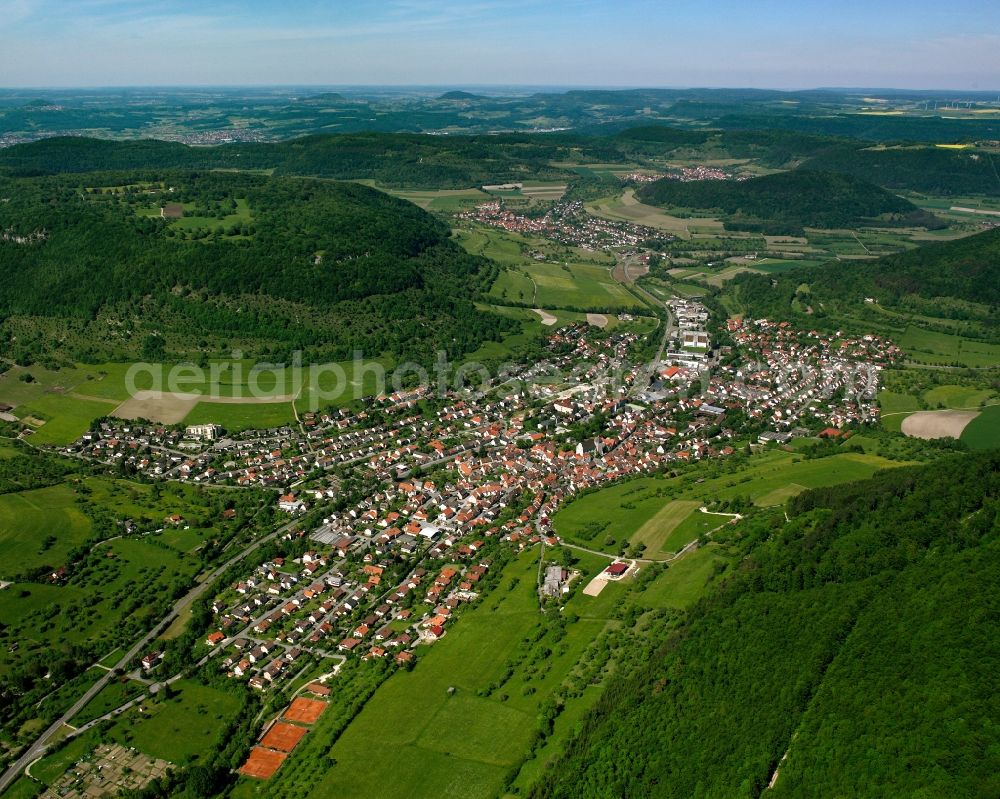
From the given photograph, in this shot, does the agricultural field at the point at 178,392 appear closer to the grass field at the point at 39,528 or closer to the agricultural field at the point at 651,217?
the grass field at the point at 39,528

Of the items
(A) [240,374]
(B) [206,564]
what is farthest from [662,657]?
(A) [240,374]

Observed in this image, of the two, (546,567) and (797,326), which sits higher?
(797,326)

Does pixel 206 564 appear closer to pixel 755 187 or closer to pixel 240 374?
pixel 240 374

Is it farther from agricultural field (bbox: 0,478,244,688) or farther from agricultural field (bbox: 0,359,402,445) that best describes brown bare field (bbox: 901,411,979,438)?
agricultural field (bbox: 0,478,244,688)

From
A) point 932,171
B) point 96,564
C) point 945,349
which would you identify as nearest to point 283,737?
point 96,564

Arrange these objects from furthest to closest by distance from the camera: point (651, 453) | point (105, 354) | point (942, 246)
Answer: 1. point (942, 246)
2. point (105, 354)
3. point (651, 453)

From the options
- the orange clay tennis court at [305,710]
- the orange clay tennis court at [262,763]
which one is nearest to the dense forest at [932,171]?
the orange clay tennis court at [305,710]

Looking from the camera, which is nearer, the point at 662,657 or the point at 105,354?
the point at 662,657

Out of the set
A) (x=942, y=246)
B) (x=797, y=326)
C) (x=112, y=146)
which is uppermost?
(x=112, y=146)
